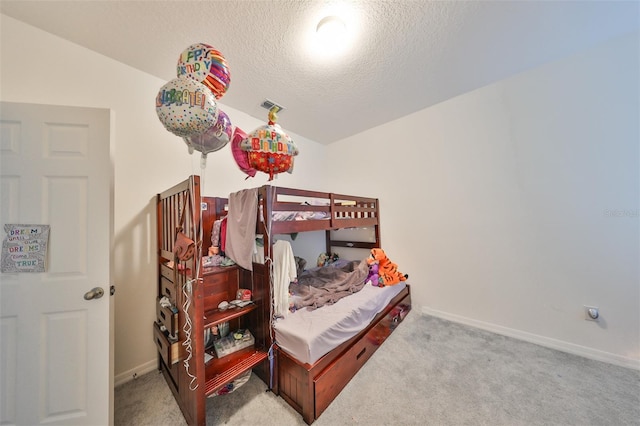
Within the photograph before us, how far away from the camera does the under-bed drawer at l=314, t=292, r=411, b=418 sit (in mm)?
1387

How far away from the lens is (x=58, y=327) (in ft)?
3.72

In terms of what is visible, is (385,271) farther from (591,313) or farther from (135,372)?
(135,372)

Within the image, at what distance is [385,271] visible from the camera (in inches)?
102

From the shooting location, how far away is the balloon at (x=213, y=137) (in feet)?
4.06

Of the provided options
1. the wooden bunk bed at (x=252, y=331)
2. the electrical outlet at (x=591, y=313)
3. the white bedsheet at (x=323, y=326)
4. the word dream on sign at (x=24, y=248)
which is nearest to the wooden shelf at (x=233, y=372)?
the wooden bunk bed at (x=252, y=331)

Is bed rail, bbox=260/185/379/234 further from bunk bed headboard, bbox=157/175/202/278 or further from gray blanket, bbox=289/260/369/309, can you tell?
gray blanket, bbox=289/260/369/309

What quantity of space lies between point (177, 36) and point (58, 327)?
7.01ft

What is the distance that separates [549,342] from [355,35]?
3408 mm

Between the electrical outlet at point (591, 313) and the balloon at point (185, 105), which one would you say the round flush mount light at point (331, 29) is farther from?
the electrical outlet at point (591, 313)

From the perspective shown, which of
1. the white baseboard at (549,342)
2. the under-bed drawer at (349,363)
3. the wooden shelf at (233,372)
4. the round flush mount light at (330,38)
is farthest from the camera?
the white baseboard at (549,342)

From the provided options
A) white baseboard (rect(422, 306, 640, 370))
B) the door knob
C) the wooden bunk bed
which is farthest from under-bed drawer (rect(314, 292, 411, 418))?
the door knob

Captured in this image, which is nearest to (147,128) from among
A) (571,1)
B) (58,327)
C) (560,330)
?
(58,327)

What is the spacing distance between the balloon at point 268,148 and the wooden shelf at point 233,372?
1.38 meters

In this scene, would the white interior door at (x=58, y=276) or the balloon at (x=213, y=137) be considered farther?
Result: the balloon at (x=213, y=137)
